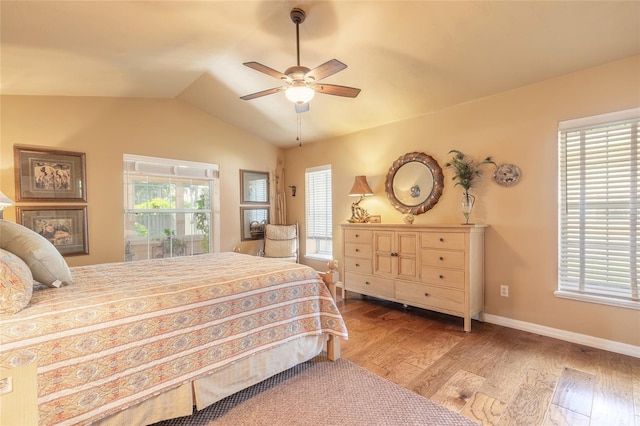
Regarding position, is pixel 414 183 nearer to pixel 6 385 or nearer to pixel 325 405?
pixel 325 405

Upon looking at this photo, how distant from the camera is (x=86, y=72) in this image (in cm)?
280

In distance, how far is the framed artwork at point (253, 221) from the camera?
4.76 meters

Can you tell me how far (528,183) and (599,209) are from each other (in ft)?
1.84

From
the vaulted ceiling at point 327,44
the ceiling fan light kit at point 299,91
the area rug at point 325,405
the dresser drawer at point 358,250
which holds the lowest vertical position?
the area rug at point 325,405

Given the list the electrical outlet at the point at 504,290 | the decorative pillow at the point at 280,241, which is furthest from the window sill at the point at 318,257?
the electrical outlet at the point at 504,290

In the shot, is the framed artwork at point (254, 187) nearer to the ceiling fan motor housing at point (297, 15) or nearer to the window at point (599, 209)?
the ceiling fan motor housing at point (297, 15)

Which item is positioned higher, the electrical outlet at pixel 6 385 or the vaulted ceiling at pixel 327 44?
the vaulted ceiling at pixel 327 44

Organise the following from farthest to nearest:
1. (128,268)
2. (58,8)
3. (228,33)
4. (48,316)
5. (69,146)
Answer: (69,146) < (228,33) < (128,268) < (58,8) < (48,316)

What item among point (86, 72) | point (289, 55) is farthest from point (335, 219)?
point (86, 72)

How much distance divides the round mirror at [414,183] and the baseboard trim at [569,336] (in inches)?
55.2

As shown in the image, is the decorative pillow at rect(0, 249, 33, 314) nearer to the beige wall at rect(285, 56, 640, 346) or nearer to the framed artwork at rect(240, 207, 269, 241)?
the beige wall at rect(285, 56, 640, 346)

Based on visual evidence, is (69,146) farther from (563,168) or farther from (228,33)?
(563,168)

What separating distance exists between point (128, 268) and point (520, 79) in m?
3.82

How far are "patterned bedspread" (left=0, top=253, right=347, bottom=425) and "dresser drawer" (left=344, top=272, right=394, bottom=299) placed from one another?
141 cm
